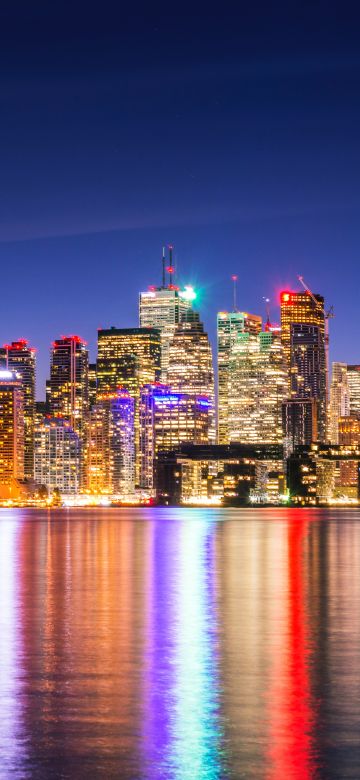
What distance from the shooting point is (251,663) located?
29344mm

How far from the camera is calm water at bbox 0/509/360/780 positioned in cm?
1894

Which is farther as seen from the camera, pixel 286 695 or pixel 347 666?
pixel 347 666

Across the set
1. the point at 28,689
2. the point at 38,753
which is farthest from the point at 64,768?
the point at 28,689

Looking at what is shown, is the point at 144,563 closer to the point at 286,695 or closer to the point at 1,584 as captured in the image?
the point at 1,584

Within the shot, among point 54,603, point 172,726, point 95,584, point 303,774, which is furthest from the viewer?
point 95,584

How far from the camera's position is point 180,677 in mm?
26953

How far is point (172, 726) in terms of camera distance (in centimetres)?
2142

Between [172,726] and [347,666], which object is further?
[347,666]

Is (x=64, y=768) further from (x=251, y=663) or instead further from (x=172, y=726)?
(x=251, y=663)

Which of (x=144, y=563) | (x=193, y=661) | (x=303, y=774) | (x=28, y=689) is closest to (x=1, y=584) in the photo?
(x=144, y=563)

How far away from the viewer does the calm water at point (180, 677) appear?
1894cm

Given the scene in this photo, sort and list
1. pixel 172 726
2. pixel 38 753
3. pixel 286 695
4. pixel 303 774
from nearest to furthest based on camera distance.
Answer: pixel 303 774
pixel 38 753
pixel 172 726
pixel 286 695

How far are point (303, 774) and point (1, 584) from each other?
37700 millimetres

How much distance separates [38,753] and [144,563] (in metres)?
50.6
